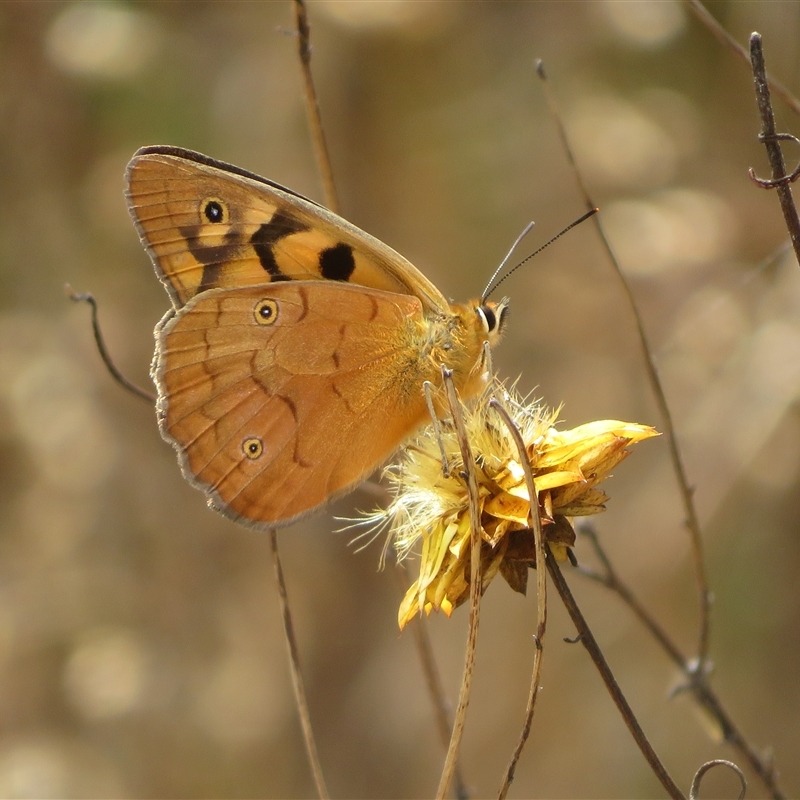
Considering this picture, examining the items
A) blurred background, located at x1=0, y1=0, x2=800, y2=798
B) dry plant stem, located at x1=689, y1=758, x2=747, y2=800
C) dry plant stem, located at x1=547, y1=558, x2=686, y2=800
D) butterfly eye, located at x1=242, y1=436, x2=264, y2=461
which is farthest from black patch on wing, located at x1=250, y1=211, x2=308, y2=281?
blurred background, located at x1=0, y1=0, x2=800, y2=798

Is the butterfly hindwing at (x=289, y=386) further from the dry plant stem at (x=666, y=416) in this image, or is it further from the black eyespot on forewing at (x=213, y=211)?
the dry plant stem at (x=666, y=416)

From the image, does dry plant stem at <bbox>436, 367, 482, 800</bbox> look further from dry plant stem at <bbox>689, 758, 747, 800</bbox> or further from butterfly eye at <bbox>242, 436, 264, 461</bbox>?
butterfly eye at <bbox>242, 436, 264, 461</bbox>

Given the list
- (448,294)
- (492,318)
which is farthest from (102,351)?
(448,294)

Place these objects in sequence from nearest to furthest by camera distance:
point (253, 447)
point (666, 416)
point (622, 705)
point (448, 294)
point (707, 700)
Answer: point (622, 705) → point (666, 416) → point (707, 700) → point (253, 447) → point (448, 294)

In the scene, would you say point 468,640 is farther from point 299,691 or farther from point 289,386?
point 289,386

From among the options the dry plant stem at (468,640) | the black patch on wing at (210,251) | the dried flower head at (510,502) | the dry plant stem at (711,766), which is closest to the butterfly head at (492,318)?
the dried flower head at (510,502)

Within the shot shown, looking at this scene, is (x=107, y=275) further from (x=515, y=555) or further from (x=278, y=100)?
(x=515, y=555)

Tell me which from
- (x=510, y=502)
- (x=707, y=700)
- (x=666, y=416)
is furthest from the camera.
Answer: (x=707, y=700)
